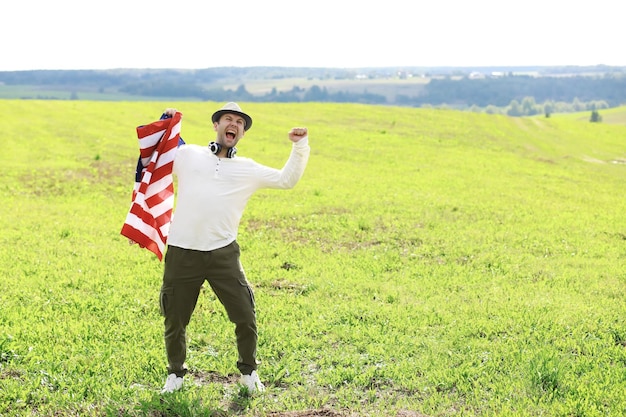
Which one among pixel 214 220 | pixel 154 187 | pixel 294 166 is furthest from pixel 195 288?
pixel 294 166

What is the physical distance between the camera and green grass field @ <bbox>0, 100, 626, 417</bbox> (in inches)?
320

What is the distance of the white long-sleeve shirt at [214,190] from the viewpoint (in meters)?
7.49

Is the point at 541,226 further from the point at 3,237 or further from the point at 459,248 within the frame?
the point at 3,237

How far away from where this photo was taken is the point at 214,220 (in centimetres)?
751

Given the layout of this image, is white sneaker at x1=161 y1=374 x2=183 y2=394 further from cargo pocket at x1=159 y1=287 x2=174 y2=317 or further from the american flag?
the american flag

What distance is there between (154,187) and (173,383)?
2.37 m

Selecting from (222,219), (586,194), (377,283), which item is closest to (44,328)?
(222,219)

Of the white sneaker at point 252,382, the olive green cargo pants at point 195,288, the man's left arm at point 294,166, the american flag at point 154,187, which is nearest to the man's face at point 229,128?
the man's left arm at point 294,166

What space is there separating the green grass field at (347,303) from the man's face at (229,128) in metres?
3.04

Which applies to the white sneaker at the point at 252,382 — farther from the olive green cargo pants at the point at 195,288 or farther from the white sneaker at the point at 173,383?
the white sneaker at the point at 173,383

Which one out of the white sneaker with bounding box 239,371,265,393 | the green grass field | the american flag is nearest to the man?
the american flag

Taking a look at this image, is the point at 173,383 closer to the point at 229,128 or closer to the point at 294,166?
the point at 294,166

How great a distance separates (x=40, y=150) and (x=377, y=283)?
85.5ft

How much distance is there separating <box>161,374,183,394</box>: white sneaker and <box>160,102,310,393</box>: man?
75 millimetres
